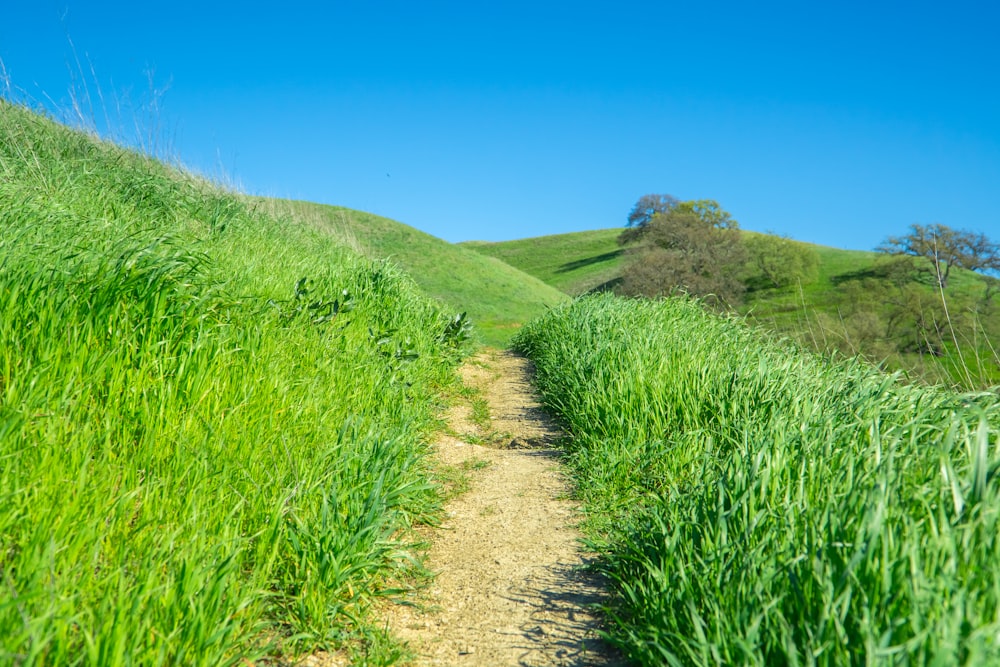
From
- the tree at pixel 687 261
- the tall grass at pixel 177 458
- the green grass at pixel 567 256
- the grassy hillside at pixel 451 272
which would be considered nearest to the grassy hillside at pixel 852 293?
the green grass at pixel 567 256

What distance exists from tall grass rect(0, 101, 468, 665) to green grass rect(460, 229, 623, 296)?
39981mm

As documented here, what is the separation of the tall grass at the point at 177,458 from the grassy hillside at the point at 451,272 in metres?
7.92

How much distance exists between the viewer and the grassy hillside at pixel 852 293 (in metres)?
26.7

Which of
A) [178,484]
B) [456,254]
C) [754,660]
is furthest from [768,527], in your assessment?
[456,254]

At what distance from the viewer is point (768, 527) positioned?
2258 millimetres

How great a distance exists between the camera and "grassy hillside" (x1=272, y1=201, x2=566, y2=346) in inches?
559

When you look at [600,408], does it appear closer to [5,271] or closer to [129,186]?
[5,271]

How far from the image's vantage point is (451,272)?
18.4 metres

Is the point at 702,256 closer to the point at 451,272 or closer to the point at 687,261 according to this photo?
the point at 687,261

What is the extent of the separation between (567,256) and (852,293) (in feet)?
100

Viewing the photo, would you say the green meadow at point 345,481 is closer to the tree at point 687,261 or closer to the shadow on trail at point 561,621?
the shadow on trail at point 561,621

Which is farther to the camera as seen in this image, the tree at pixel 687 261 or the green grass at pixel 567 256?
the green grass at pixel 567 256

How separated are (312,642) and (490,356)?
25.8 ft

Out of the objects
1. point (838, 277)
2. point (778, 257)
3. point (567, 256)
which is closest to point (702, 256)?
point (778, 257)
